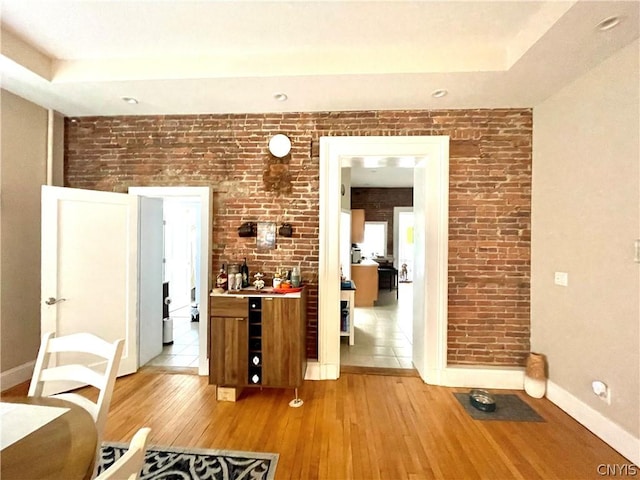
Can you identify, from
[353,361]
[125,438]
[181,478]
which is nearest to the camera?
[181,478]

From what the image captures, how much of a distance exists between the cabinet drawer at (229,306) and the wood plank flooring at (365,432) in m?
0.85

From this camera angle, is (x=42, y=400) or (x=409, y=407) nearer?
(x=42, y=400)

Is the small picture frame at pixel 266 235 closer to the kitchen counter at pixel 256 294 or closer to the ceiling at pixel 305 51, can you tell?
the kitchen counter at pixel 256 294

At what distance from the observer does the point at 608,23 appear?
1846mm

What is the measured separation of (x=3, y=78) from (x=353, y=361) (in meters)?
4.60

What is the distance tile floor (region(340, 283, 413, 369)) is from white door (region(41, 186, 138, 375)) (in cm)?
263

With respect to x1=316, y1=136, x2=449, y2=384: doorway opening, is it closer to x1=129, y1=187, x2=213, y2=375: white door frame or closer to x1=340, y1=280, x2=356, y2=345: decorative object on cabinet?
x1=340, y1=280, x2=356, y2=345: decorative object on cabinet

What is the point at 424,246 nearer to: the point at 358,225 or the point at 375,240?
the point at 358,225

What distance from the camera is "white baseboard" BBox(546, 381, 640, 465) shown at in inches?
78.6

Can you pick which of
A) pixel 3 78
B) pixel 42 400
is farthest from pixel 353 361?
pixel 3 78

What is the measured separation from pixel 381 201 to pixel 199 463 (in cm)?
800

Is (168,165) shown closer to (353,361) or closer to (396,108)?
(396,108)

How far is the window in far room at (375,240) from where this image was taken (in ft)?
29.5

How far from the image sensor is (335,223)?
3.10 meters
